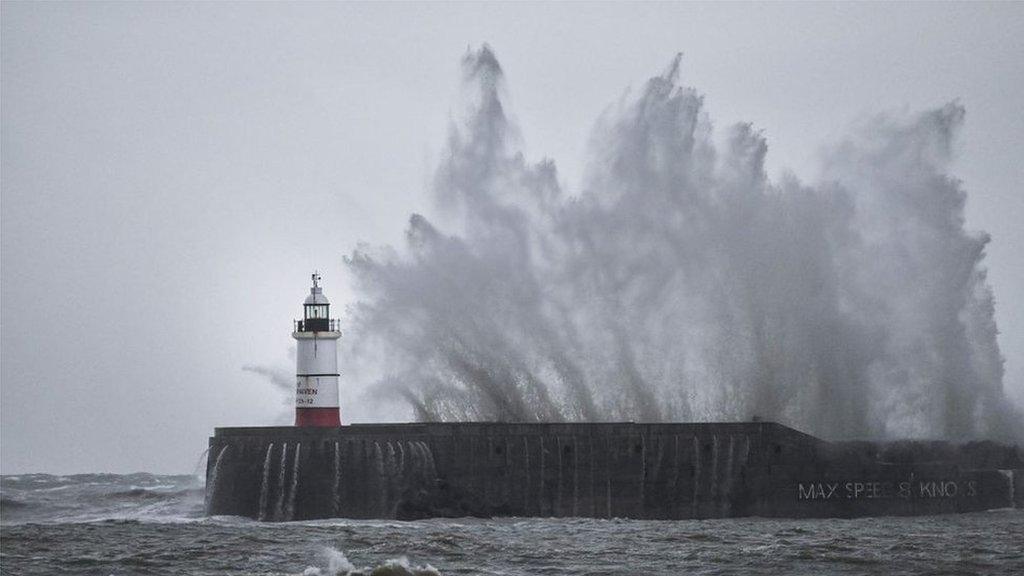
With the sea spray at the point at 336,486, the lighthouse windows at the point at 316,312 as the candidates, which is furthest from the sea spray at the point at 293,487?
the lighthouse windows at the point at 316,312

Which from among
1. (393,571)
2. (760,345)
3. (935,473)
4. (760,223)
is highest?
(760,223)

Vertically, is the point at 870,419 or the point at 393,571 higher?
the point at 870,419

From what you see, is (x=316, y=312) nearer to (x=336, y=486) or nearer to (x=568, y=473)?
(x=336, y=486)

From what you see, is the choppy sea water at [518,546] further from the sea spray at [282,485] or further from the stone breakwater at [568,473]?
the stone breakwater at [568,473]

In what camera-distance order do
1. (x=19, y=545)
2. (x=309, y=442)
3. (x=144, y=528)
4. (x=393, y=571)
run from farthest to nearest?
(x=309, y=442) → (x=144, y=528) → (x=19, y=545) → (x=393, y=571)

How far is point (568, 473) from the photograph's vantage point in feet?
146

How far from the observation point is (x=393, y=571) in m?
27.6

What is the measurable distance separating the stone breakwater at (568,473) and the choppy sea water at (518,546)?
3.93ft

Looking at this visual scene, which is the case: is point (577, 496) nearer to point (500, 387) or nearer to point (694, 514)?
point (694, 514)

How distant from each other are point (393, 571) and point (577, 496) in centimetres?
1709

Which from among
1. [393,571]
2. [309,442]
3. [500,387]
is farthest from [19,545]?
[500,387]

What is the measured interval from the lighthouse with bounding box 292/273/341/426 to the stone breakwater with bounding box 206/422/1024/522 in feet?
6.80

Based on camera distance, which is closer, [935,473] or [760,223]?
[935,473]

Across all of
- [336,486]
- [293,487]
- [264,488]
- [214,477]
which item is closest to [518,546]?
[336,486]
